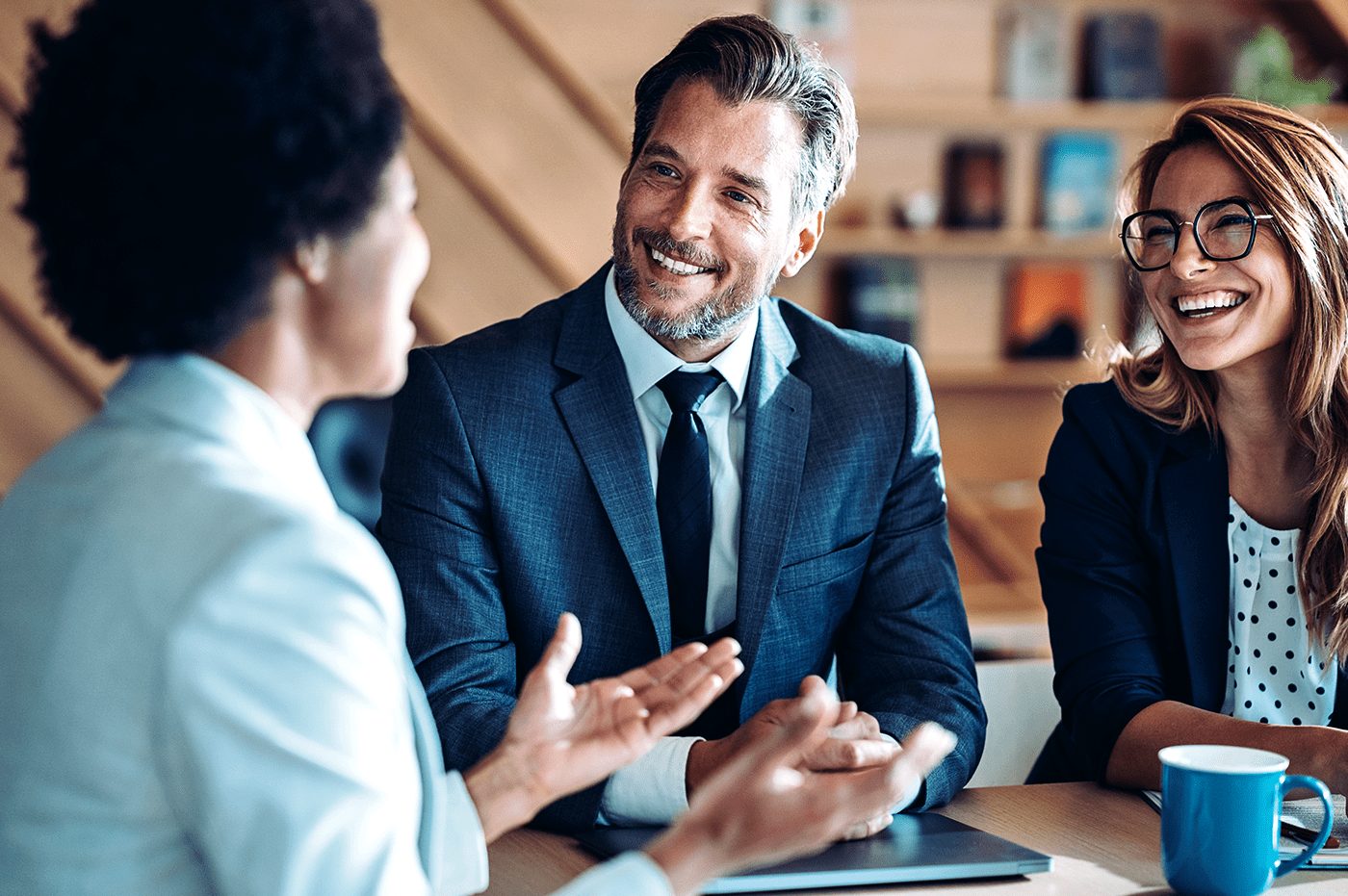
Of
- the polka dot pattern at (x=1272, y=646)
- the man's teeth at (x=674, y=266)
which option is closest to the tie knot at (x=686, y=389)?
the man's teeth at (x=674, y=266)

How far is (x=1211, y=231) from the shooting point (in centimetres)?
167

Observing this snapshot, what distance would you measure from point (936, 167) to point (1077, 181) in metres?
0.50

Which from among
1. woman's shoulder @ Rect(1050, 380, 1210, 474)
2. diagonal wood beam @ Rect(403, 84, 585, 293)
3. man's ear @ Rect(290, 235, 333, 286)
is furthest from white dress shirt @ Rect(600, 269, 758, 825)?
diagonal wood beam @ Rect(403, 84, 585, 293)

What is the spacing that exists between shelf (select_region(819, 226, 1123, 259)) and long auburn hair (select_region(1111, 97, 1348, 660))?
7.95 ft

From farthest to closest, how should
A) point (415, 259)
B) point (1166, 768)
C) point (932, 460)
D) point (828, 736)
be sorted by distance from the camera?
point (932, 460), point (828, 736), point (1166, 768), point (415, 259)

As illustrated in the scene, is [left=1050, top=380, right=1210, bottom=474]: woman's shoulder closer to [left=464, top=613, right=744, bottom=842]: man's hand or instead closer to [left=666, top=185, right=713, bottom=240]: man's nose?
[left=666, top=185, right=713, bottom=240]: man's nose

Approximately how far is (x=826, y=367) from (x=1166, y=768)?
31.9 inches

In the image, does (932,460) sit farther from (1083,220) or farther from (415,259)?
(1083,220)

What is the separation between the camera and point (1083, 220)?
4.37m

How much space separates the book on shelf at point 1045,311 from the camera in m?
4.38

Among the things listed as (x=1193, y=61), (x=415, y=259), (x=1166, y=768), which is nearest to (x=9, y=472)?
(x=415, y=259)

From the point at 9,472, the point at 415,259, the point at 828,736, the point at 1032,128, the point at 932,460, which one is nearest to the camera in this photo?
the point at 415,259

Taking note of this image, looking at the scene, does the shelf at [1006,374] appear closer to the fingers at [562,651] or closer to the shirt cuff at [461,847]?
the fingers at [562,651]

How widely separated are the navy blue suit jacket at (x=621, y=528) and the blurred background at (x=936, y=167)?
2.07m
